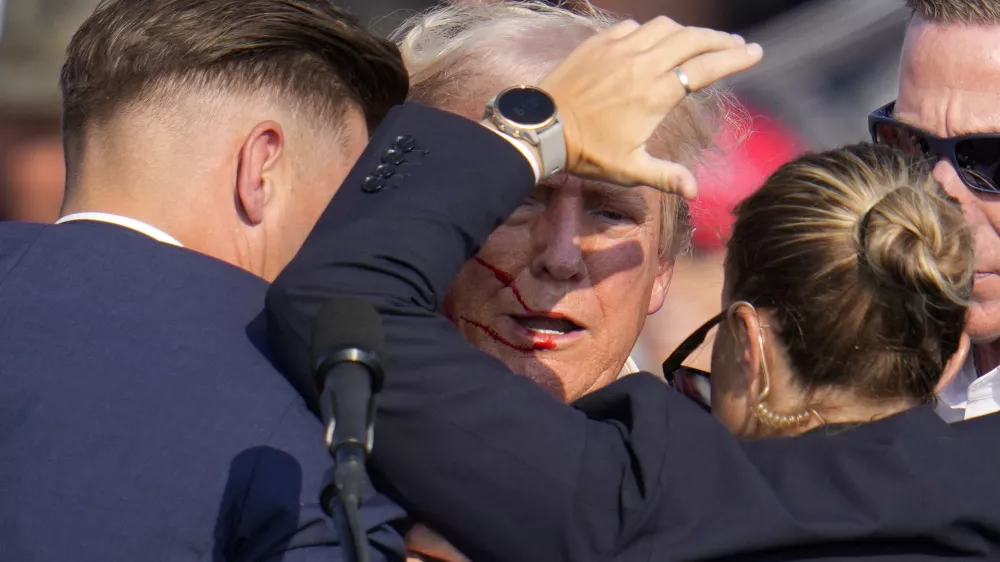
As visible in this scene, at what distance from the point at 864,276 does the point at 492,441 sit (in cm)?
61

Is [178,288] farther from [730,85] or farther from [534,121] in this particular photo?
[730,85]

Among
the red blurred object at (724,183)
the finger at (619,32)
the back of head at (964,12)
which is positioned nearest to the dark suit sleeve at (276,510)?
the finger at (619,32)

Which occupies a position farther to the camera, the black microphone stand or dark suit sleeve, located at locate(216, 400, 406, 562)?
dark suit sleeve, located at locate(216, 400, 406, 562)

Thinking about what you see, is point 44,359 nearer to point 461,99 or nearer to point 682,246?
point 461,99

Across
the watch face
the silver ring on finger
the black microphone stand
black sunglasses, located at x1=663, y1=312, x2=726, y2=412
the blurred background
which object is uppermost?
the silver ring on finger

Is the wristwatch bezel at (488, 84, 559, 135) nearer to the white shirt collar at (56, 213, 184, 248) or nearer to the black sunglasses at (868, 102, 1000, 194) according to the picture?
the white shirt collar at (56, 213, 184, 248)

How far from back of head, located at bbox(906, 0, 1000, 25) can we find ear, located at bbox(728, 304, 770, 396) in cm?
141

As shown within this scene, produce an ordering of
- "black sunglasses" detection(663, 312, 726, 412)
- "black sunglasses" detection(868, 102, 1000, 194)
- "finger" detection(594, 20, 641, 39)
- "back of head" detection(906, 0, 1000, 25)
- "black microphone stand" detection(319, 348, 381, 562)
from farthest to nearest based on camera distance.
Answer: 1. "back of head" detection(906, 0, 1000, 25)
2. "black sunglasses" detection(868, 102, 1000, 194)
3. "black sunglasses" detection(663, 312, 726, 412)
4. "finger" detection(594, 20, 641, 39)
5. "black microphone stand" detection(319, 348, 381, 562)

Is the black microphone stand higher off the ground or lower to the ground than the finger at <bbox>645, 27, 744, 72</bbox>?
lower

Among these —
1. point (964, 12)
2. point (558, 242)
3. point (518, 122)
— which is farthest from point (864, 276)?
point (964, 12)

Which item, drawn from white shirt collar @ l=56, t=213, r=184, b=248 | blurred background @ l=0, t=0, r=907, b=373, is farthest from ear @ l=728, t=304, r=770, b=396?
blurred background @ l=0, t=0, r=907, b=373

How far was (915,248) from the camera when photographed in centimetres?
204

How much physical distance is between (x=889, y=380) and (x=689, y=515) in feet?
1.39

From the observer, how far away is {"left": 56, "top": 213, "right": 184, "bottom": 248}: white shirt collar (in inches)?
82.5
